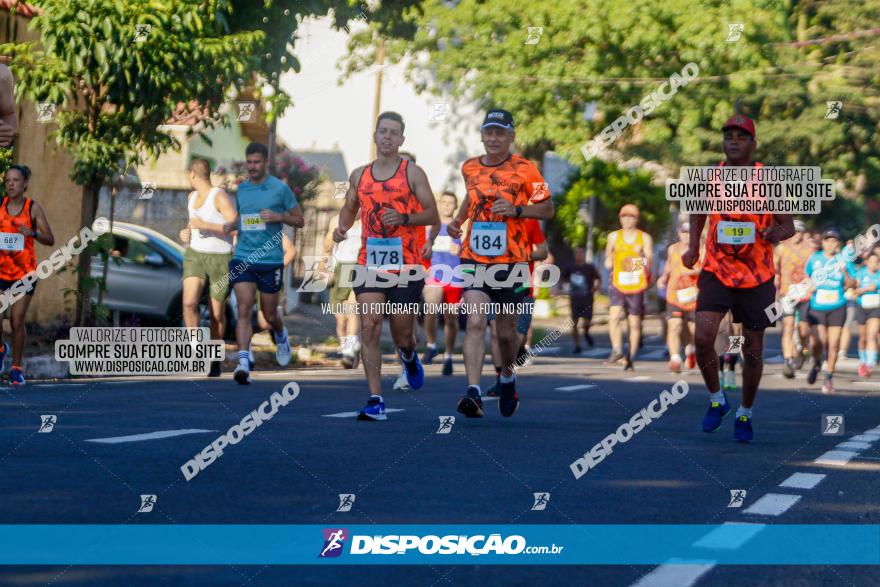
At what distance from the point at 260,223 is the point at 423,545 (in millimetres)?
8162

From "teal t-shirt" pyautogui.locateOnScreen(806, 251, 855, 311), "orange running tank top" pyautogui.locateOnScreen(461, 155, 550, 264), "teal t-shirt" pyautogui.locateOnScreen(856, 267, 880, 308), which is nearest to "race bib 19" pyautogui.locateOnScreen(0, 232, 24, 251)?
"orange running tank top" pyautogui.locateOnScreen(461, 155, 550, 264)

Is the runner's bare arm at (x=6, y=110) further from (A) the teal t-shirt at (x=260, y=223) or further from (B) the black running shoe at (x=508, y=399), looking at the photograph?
(A) the teal t-shirt at (x=260, y=223)

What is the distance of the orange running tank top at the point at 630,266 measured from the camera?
61.0 ft

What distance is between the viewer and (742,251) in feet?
31.8

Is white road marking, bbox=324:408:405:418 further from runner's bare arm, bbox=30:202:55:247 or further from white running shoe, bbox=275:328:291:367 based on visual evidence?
runner's bare arm, bbox=30:202:55:247

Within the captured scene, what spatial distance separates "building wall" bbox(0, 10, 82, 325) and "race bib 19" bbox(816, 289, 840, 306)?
8.38m

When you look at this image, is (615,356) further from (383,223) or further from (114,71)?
(383,223)

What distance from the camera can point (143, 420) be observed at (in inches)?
368

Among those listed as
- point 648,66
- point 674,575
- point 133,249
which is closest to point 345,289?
point 133,249

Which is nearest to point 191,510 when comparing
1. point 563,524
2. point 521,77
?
point 563,524

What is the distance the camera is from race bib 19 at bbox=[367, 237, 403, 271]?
1001 centimetres

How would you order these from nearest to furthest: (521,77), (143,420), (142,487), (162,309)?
(142,487)
(143,420)
(162,309)
(521,77)

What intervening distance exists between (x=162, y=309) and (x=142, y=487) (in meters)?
13.3

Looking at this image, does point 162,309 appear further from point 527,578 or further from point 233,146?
point 233,146
